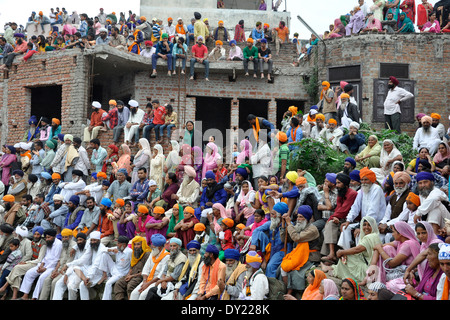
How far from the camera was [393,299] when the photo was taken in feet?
26.0

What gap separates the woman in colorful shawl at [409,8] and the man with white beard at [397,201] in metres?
10.1

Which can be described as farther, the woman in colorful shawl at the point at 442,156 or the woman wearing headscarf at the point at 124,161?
the woman wearing headscarf at the point at 124,161

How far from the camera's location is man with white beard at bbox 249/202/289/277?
1070 cm

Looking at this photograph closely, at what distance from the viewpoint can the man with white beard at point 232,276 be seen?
1024 cm

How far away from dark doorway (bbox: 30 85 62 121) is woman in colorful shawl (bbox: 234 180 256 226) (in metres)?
11.0

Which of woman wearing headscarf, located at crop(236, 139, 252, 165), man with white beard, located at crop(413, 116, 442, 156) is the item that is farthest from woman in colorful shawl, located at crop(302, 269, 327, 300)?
woman wearing headscarf, located at crop(236, 139, 252, 165)

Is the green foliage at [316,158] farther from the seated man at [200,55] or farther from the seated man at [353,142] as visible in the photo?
the seated man at [200,55]

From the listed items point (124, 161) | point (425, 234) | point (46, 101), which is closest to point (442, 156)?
point (425, 234)

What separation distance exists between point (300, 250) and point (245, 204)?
7.11 feet

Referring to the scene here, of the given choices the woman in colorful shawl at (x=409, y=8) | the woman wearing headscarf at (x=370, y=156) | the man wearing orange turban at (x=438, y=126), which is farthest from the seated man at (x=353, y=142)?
the woman in colorful shawl at (x=409, y=8)

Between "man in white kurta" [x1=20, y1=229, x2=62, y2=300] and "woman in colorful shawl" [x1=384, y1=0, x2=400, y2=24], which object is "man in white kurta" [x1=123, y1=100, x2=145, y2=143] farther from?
"woman in colorful shawl" [x1=384, y1=0, x2=400, y2=24]

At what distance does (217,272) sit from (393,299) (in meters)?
3.42


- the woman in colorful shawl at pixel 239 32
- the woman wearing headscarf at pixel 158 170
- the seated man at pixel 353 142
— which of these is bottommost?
the woman wearing headscarf at pixel 158 170

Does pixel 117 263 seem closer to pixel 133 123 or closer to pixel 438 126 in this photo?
pixel 133 123
